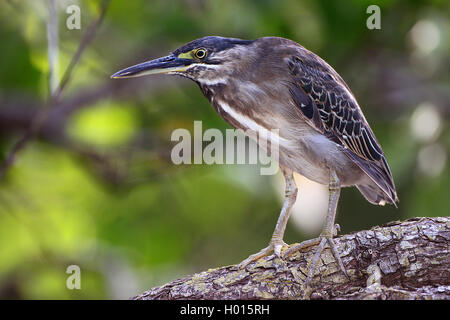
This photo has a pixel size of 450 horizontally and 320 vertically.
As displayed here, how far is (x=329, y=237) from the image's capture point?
4109mm

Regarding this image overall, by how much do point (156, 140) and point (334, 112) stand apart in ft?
9.51

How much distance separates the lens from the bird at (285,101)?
4.30m

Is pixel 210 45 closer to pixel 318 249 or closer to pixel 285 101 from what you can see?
pixel 285 101

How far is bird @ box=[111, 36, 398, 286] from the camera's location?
4.30 m

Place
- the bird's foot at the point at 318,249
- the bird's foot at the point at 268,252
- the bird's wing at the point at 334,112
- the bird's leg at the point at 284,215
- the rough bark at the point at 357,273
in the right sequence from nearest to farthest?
1. the rough bark at the point at 357,273
2. the bird's foot at the point at 318,249
3. the bird's foot at the point at 268,252
4. the bird's wing at the point at 334,112
5. the bird's leg at the point at 284,215

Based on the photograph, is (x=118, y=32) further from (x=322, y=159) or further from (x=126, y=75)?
(x=322, y=159)

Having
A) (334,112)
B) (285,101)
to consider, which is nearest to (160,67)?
(285,101)

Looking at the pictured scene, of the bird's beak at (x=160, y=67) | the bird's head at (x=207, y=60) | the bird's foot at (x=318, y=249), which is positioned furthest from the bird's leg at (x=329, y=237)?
the bird's beak at (x=160, y=67)

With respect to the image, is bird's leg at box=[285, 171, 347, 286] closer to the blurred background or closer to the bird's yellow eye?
the bird's yellow eye

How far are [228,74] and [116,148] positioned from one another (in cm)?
289

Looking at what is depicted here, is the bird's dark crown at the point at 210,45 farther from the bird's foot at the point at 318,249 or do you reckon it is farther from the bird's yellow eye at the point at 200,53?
the bird's foot at the point at 318,249

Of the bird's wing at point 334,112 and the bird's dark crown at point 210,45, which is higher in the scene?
the bird's dark crown at point 210,45

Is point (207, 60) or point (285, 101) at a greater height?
point (207, 60)

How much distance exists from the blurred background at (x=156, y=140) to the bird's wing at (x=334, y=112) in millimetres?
1197
